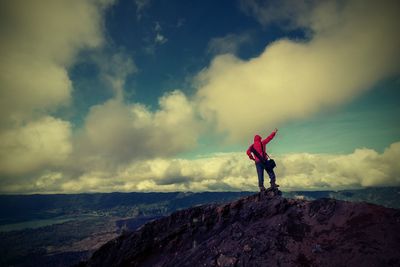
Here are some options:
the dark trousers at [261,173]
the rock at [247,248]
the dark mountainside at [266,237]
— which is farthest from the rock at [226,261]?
the dark trousers at [261,173]

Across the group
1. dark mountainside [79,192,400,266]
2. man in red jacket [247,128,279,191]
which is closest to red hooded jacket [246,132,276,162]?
man in red jacket [247,128,279,191]

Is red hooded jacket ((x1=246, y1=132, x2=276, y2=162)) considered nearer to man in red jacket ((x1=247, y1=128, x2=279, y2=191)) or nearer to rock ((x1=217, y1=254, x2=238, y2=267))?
man in red jacket ((x1=247, y1=128, x2=279, y2=191))

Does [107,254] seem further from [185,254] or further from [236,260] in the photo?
[236,260]

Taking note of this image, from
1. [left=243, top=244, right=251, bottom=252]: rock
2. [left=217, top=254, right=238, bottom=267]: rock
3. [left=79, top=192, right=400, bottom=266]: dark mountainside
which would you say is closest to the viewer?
[left=79, top=192, right=400, bottom=266]: dark mountainside

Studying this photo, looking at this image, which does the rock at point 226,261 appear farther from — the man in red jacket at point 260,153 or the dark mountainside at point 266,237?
the man in red jacket at point 260,153

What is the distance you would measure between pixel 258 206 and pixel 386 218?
6.24 m

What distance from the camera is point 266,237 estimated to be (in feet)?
44.2

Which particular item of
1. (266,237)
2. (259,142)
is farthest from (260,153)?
(266,237)

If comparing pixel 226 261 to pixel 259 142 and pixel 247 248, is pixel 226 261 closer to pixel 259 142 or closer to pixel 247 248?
pixel 247 248

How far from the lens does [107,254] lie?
1831 centimetres

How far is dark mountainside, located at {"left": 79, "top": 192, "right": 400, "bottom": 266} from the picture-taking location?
1134cm

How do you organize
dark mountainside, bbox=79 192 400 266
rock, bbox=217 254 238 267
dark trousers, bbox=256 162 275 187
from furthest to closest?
dark trousers, bbox=256 162 275 187 < rock, bbox=217 254 238 267 < dark mountainside, bbox=79 192 400 266

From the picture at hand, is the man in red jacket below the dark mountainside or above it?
above

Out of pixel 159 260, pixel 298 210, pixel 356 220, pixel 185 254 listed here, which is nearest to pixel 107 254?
pixel 159 260
